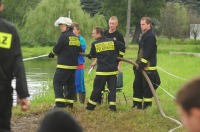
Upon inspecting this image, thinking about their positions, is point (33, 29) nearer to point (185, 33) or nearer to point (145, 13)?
point (145, 13)

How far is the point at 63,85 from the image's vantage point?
10055 millimetres

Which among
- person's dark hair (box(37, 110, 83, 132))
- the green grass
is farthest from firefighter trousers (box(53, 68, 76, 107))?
the green grass

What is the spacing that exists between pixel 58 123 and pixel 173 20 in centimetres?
5730

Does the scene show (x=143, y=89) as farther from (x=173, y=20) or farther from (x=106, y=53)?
(x=173, y=20)

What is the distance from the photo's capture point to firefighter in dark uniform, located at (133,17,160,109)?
9938 millimetres

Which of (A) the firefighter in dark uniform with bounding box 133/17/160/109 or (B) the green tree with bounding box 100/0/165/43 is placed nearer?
(A) the firefighter in dark uniform with bounding box 133/17/160/109

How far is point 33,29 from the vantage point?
141 ft

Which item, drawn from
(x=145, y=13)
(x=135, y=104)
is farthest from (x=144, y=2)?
(x=135, y=104)

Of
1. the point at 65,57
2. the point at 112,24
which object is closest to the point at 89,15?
the point at 112,24

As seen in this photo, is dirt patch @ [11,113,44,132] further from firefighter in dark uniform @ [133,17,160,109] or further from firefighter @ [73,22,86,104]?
firefighter in dark uniform @ [133,17,160,109]

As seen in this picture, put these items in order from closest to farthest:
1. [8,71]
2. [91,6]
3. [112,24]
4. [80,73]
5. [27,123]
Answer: [8,71], [27,123], [112,24], [80,73], [91,6]

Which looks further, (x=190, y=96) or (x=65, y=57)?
(x=65, y=57)

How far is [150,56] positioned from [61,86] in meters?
1.68

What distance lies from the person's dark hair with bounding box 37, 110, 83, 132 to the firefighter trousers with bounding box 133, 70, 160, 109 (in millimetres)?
7212
